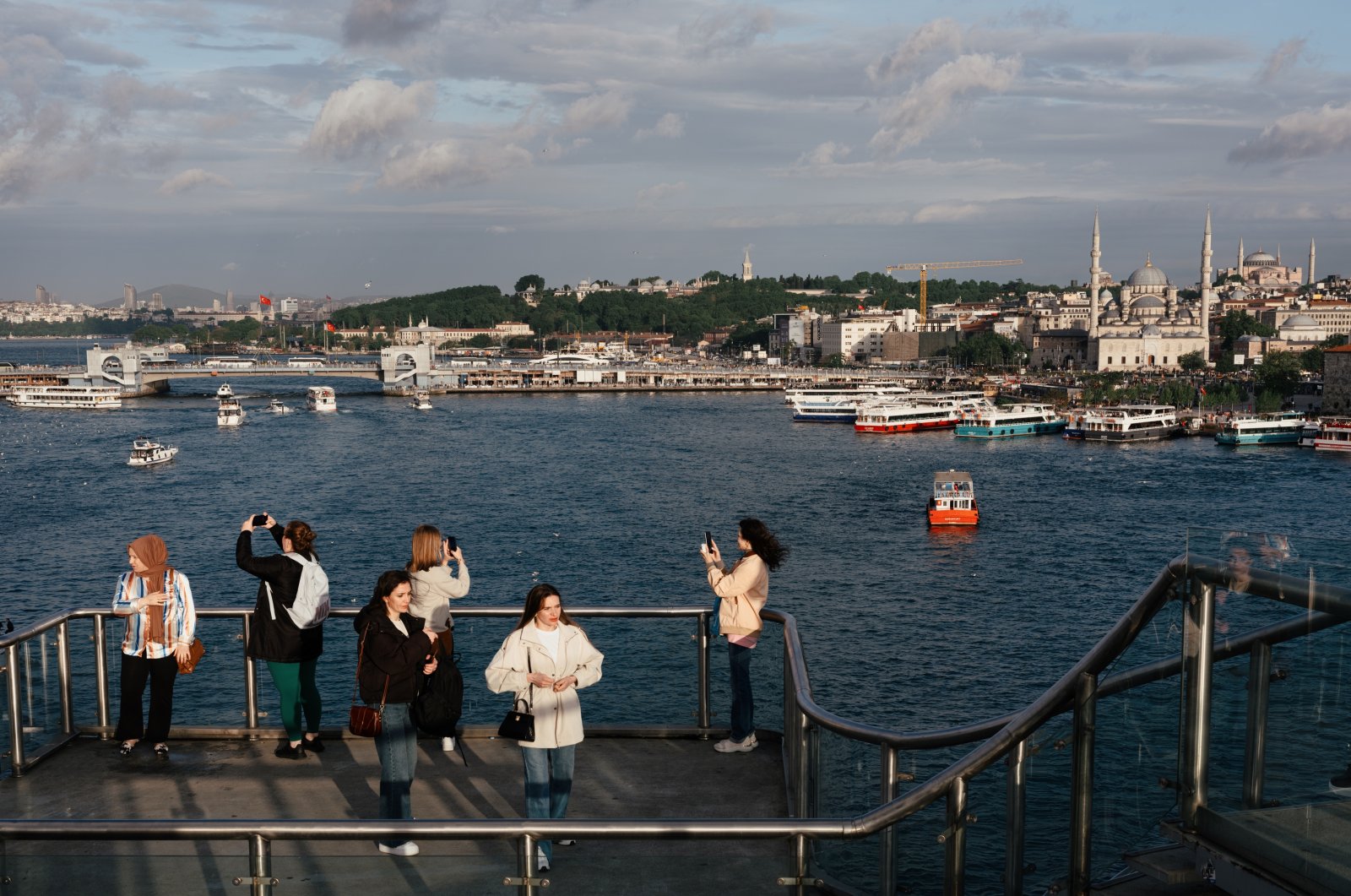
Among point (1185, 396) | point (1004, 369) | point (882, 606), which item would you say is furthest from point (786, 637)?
point (1004, 369)

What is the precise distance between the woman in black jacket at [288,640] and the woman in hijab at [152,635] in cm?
15

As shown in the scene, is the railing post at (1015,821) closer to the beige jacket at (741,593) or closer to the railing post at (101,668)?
the beige jacket at (741,593)

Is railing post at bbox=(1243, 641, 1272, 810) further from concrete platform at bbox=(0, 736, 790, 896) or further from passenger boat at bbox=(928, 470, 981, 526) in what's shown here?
passenger boat at bbox=(928, 470, 981, 526)

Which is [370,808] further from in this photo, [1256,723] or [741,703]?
[1256,723]

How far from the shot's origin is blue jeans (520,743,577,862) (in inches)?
88.4

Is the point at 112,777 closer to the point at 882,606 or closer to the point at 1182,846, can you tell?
the point at 1182,846

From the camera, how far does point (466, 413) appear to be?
135ft

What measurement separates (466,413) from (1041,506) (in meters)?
24.3

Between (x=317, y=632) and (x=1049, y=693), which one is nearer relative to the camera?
(x=1049, y=693)

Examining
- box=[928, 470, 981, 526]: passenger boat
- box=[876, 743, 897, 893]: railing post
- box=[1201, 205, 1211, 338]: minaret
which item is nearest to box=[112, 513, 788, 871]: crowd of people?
box=[876, 743, 897, 893]: railing post

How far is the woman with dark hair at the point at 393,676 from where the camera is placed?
2.33 meters

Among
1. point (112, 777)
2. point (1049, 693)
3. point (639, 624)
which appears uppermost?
point (1049, 693)

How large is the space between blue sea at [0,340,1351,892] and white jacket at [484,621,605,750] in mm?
235

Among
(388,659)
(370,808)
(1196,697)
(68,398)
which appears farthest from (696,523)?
(68,398)
